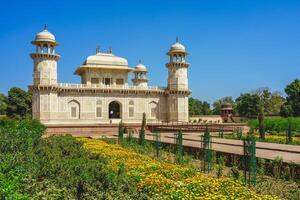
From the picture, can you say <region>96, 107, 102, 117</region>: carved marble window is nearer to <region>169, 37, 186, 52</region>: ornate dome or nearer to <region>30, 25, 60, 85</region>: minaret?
<region>30, 25, 60, 85</region>: minaret

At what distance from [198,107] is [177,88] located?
1161 inches

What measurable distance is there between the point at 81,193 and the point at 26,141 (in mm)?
5581

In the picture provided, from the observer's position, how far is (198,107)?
61.7m

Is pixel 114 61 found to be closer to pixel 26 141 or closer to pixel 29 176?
pixel 26 141

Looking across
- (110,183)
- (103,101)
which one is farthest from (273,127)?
(110,183)

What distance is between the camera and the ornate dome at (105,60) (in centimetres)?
3241

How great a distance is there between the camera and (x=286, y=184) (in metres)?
7.00

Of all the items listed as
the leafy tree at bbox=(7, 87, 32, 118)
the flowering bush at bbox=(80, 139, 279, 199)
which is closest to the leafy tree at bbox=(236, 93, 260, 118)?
the leafy tree at bbox=(7, 87, 32, 118)

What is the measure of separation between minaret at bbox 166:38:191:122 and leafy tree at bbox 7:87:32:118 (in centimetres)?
1782

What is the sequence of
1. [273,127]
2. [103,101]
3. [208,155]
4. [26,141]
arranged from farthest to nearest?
[103,101] < [273,127] < [26,141] < [208,155]

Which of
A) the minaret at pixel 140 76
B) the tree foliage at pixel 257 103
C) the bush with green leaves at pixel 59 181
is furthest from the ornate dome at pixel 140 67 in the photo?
the bush with green leaves at pixel 59 181

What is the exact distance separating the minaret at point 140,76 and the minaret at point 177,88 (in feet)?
24.0

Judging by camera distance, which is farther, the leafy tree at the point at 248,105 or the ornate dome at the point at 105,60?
the leafy tree at the point at 248,105

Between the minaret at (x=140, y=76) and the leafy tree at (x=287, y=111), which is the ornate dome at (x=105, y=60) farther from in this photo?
the leafy tree at (x=287, y=111)
